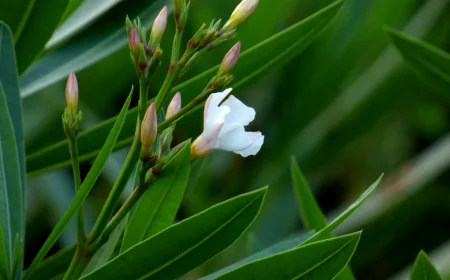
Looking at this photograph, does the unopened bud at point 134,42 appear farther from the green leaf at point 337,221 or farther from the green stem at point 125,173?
the green leaf at point 337,221

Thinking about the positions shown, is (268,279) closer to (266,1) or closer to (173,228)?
(173,228)

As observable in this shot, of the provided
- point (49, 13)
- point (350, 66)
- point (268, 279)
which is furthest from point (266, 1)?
point (268, 279)

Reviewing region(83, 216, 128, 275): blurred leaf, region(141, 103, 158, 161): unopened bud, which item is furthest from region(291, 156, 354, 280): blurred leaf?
region(141, 103, 158, 161): unopened bud

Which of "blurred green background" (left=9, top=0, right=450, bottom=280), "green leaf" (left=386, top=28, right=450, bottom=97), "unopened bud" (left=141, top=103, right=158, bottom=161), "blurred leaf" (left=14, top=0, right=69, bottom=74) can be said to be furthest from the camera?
"blurred green background" (left=9, top=0, right=450, bottom=280)

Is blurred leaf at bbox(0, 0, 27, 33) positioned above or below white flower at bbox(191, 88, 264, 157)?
above

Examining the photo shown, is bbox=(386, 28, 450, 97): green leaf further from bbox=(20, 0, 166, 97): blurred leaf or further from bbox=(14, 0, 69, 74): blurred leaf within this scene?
bbox=(14, 0, 69, 74): blurred leaf

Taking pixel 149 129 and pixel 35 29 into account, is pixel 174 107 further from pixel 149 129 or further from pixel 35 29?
pixel 35 29

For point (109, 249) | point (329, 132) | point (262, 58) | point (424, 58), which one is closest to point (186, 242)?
point (109, 249)

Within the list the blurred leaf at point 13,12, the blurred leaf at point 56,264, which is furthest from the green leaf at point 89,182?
the blurred leaf at point 13,12
